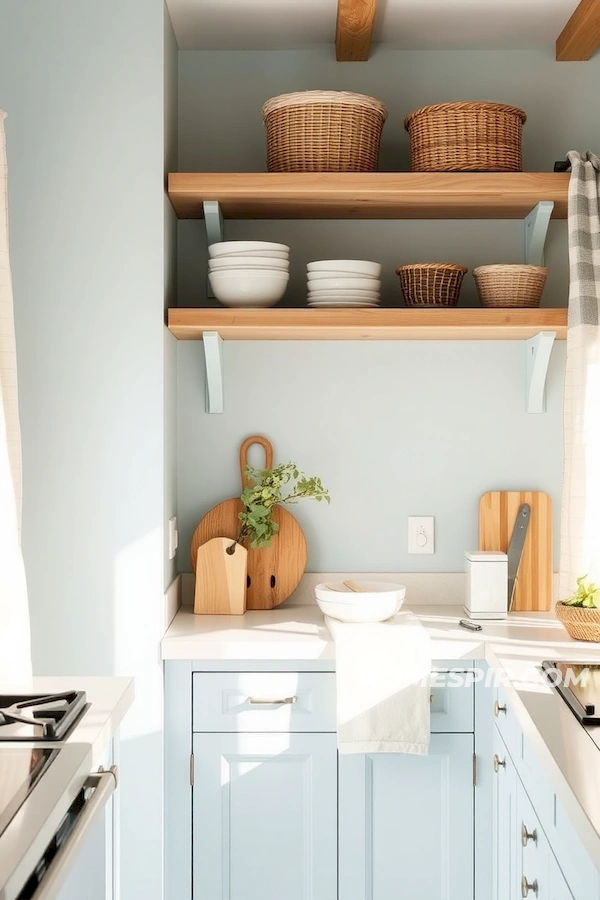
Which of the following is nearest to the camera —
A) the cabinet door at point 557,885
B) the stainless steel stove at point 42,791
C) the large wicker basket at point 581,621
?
the stainless steel stove at point 42,791

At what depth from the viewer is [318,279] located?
2.45 meters

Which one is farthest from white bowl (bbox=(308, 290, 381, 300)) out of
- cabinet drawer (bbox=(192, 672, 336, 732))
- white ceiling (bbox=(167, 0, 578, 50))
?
cabinet drawer (bbox=(192, 672, 336, 732))

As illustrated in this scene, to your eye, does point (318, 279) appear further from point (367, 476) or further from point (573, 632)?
point (573, 632)

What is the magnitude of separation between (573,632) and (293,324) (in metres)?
1.02

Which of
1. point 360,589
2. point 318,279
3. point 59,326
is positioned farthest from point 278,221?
point 360,589

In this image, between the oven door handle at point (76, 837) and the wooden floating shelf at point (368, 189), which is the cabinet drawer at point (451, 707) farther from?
the wooden floating shelf at point (368, 189)

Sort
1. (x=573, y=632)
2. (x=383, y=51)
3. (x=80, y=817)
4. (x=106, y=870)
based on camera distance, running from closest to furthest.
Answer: (x=80, y=817)
(x=106, y=870)
(x=573, y=632)
(x=383, y=51)

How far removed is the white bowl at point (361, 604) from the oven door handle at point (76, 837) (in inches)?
39.1

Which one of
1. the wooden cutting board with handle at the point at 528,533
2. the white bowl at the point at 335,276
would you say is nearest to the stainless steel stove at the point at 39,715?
the white bowl at the point at 335,276

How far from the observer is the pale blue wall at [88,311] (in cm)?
231

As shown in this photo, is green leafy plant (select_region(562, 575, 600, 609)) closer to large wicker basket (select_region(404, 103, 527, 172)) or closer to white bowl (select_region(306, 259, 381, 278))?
white bowl (select_region(306, 259, 381, 278))

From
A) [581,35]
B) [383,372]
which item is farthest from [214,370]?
[581,35]

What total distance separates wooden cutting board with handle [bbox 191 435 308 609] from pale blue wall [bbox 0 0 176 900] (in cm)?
33

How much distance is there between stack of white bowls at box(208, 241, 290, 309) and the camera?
7.95ft
